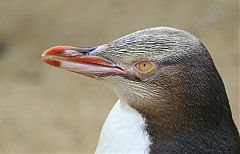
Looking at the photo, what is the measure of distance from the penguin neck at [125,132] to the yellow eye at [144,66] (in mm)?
152

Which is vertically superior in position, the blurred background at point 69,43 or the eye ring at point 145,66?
the blurred background at point 69,43

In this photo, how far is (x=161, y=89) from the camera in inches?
96.5

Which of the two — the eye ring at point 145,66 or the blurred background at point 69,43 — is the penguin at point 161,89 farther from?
Result: the blurred background at point 69,43

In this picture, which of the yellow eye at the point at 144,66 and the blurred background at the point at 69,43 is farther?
the blurred background at the point at 69,43

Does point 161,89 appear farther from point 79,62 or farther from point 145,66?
point 79,62

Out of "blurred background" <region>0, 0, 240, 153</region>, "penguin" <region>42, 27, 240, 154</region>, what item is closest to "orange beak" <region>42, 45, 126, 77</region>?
"penguin" <region>42, 27, 240, 154</region>

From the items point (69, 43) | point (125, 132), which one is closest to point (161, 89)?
point (125, 132)

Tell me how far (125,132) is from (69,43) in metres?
3.17

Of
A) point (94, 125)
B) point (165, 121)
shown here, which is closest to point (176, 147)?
point (165, 121)

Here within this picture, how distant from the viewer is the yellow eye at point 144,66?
2.44 m

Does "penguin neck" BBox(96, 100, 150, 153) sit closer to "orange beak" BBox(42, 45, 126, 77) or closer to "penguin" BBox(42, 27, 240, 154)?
"penguin" BBox(42, 27, 240, 154)

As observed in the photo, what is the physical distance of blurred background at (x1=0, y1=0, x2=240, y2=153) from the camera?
15.8 feet

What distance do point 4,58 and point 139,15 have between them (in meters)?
1.23

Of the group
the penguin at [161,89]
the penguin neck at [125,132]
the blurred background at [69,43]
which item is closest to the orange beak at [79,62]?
the penguin at [161,89]
